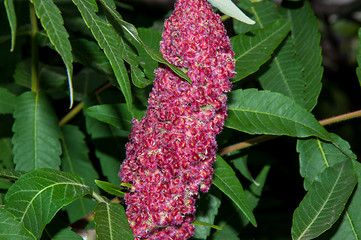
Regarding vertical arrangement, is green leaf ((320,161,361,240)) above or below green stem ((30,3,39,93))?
below

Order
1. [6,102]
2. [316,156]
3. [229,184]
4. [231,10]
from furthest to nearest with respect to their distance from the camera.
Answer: [6,102] → [316,156] → [229,184] → [231,10]

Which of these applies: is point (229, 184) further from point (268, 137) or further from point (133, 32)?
point (133, 32)

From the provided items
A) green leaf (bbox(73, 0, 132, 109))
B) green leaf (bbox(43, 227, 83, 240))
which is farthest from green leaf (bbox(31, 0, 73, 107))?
green leaf (bbox(43, 227, 83, 240))

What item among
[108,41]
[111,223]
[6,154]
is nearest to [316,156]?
[111,223]

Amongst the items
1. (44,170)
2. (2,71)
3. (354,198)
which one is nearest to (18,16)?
(2,71)

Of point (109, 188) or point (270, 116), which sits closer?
point (109, 188)

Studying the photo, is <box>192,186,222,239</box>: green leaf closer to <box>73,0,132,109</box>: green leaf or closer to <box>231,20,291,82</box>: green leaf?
<box>231,20,291,82</box>: green leaf

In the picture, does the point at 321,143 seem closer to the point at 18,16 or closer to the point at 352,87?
the point at 18,16

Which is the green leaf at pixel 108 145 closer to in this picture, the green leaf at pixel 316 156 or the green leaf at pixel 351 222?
the green leaf at pixel 316 156
